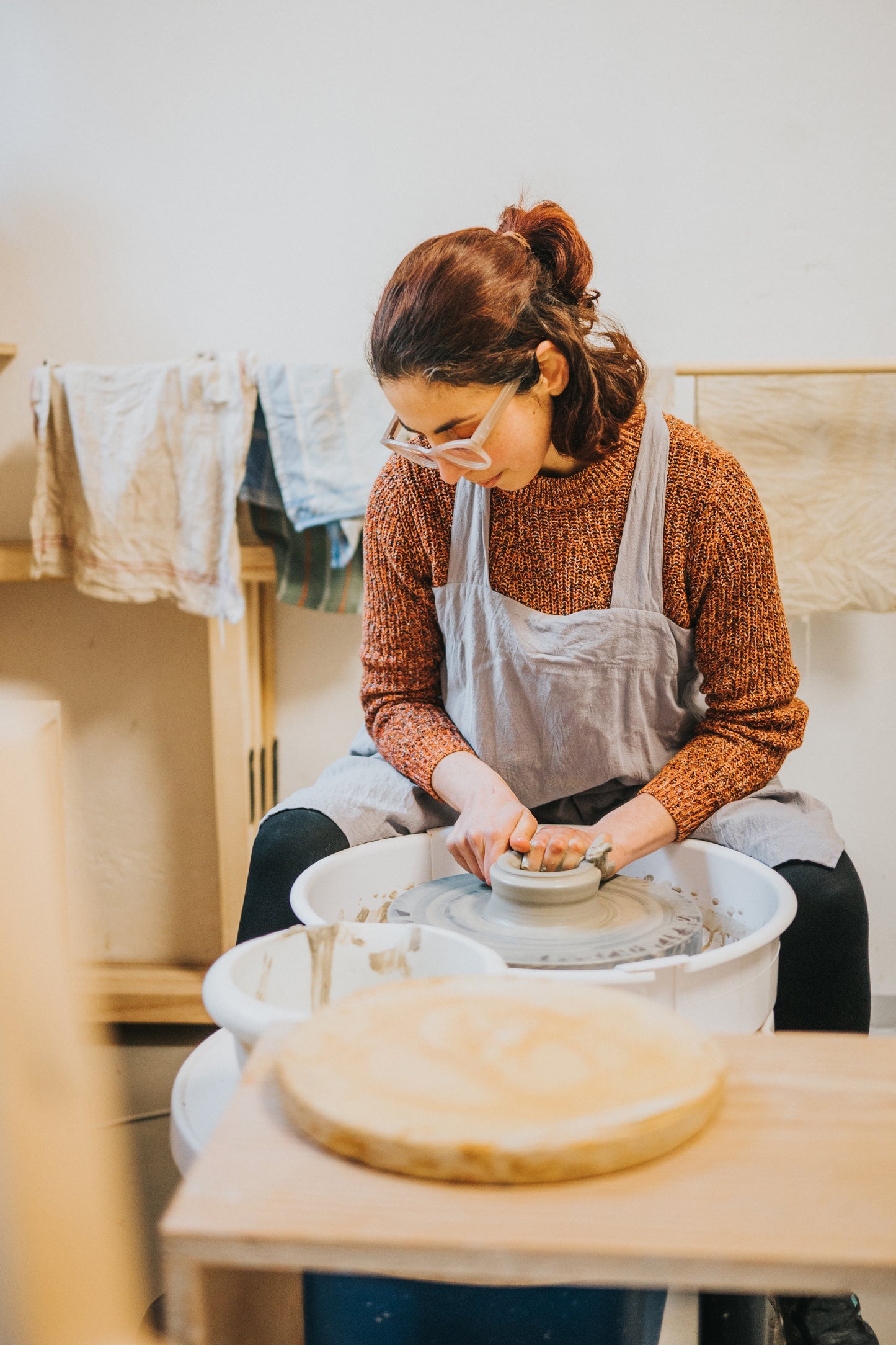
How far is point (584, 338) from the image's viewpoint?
1255 millimetres

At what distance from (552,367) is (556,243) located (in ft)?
0.50

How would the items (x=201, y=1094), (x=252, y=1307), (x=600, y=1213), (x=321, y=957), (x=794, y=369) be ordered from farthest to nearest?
(x=794, y=369), (x=201, y=1094), (x=321, y=957), (x=252, y=1307), (x=600, y=1213)

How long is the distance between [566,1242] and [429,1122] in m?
0.08

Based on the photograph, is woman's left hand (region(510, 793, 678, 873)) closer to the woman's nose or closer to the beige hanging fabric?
the woman's nose

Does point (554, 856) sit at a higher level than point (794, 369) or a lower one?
lower

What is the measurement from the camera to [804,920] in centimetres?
115

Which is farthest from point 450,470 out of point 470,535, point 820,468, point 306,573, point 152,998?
→ point 152,998

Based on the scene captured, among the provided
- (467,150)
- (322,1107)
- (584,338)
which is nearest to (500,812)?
(584,338)

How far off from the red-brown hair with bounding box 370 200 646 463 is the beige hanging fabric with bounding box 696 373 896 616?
0.61m

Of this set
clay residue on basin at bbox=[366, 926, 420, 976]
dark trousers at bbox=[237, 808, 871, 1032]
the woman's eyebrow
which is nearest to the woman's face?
the woman's eyebrow

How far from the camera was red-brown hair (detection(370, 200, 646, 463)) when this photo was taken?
114 centimetres

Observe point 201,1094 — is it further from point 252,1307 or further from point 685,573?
point 685,573

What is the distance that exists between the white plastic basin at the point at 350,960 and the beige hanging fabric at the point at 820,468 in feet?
4.28

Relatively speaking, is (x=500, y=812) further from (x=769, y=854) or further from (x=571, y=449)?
(x=571, y=449)
